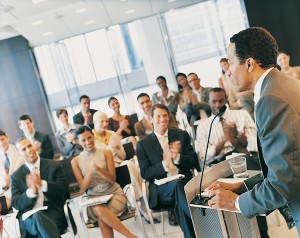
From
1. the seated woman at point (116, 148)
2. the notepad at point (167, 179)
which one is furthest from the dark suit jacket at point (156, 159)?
the seated woman at point (116, 148)

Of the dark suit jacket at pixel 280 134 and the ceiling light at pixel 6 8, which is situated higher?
the ceiling light at pixel 6 8

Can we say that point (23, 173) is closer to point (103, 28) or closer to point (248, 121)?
point (248, 121)

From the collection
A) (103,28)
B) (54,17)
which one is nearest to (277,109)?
(54,17)

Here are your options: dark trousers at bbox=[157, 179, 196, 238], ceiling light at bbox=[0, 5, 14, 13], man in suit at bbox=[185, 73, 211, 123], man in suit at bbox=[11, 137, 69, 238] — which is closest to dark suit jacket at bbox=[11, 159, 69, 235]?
man in suit at bbox=[11, 137, 69, 238]

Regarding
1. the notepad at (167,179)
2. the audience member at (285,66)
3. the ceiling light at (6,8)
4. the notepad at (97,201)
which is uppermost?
the ceiling light at (6,8)

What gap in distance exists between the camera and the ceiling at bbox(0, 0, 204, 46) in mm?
7992

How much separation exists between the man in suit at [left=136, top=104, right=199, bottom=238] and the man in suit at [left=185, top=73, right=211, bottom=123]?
222cm

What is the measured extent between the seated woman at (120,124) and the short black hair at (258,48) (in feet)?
14.1

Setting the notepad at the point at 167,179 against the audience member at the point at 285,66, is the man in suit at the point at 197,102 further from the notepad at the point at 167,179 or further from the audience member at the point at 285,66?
the notepad at the point at 167,179

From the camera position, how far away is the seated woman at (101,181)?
166 inches

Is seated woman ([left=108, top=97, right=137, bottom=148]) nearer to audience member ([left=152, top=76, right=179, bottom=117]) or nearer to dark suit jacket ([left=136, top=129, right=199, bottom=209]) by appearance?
audience member ([left=152, top=76, right=179, bottom=117])

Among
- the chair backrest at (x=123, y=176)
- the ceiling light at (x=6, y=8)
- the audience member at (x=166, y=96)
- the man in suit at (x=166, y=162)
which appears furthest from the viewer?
the audience member at (x=166, y=96)

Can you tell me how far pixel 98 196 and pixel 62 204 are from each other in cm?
38

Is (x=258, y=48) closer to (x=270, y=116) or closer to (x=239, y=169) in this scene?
(x=270, y=116)
